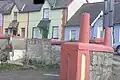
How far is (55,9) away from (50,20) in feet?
5.14

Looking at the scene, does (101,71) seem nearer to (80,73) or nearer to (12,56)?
(80,73)

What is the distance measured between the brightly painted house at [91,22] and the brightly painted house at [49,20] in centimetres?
108

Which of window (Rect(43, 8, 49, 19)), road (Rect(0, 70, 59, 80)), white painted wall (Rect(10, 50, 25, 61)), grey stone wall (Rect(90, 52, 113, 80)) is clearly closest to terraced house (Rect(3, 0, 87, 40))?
window (Rect(43, 8, 49, 19))

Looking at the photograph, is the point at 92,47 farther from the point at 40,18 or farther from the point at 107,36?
the point at 40,18

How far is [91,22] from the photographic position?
4459 cm

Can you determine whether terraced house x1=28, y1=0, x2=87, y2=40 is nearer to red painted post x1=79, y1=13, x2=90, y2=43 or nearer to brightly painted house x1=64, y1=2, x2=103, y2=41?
brightly painted house x1=64, y1=2, x2=103, y2=41

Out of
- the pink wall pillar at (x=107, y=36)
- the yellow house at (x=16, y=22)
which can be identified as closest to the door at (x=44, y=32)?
the yellow house at (x=16, y=22)

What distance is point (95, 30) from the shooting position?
4509 cm

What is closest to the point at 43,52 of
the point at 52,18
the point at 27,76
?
the point at 27,76

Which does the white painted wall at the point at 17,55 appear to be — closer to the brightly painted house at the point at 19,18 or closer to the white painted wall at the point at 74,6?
the white painted wall at the point at 74,6

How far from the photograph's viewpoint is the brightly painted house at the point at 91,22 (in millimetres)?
44750

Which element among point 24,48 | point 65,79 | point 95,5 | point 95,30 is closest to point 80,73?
point 65,79

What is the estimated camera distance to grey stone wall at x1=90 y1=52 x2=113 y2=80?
9156 millimetres

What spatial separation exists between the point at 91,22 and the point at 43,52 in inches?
913
